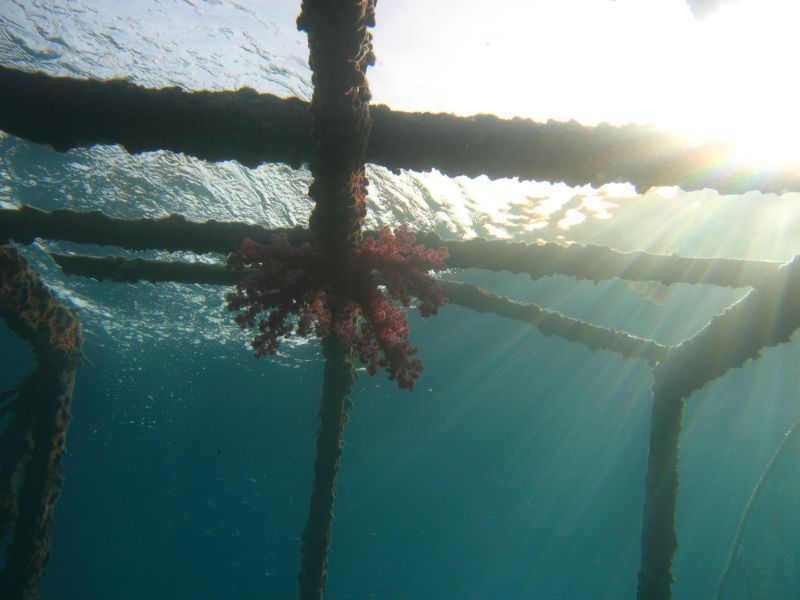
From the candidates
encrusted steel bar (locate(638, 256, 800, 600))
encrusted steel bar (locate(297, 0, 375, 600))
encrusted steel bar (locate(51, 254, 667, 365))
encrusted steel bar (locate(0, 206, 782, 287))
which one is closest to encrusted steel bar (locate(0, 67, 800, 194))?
encrusted steel bar (locate(297, 0, 375, 600))

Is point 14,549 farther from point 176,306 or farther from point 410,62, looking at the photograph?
point 176,306

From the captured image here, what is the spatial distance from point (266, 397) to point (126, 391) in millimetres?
8786

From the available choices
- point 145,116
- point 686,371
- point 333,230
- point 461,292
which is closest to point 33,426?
point 145,116

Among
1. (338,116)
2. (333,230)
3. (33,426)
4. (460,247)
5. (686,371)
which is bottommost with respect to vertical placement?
(33,426)

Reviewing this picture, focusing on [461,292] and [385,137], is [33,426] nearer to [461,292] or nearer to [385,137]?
[461,292]

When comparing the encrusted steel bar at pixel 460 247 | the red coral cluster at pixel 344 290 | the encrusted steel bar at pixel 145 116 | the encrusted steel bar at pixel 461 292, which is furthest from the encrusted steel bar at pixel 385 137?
the encrusted steel bar at pixel 461 292

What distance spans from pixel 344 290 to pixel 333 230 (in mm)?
447

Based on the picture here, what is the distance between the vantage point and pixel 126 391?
30141 millimetres

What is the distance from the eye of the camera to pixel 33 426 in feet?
21.0

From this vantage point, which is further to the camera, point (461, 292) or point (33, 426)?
point (461, 292)

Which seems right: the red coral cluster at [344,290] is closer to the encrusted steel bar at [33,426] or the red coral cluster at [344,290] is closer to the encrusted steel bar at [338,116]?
the encrusted steel bar at [338,116]

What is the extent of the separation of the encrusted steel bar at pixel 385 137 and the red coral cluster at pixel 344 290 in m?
0.59

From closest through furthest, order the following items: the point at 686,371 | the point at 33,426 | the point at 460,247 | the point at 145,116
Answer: the point at 145,116
the point at 686,371
the point at 460,247
the point at 33,426

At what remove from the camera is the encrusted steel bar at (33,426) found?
5.58m
